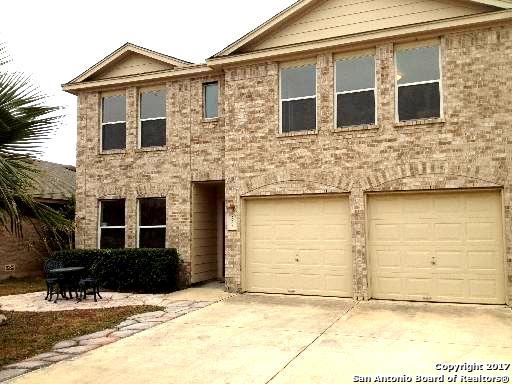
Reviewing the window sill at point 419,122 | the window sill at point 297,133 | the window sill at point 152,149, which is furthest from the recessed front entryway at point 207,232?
the window sill at point 419,122

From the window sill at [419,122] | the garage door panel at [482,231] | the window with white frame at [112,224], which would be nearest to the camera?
the garage door panel at [482,231]

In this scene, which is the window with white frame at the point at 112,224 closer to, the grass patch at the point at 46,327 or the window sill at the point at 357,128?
the grass patch at the point at 46,327

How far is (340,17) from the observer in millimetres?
11969

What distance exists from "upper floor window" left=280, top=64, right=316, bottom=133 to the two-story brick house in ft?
0.12

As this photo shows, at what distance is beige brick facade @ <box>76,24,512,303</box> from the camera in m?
10.4

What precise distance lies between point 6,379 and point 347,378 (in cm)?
413

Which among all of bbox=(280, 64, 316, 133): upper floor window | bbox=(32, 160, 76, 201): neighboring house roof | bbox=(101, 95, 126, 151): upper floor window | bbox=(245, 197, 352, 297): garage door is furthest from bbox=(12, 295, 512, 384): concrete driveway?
bbox=(32, 160, 76, 201): neighboring house roof

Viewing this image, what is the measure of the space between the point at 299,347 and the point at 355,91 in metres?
6.81

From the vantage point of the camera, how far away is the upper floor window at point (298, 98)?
12109mm

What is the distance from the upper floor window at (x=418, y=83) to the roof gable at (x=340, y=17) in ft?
2.48

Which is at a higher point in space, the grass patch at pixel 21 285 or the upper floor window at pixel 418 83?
the upper floor window at pixel 418 83

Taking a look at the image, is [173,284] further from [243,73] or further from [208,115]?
[243,73]

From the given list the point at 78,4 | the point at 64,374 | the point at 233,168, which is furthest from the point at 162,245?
the point at 64,374

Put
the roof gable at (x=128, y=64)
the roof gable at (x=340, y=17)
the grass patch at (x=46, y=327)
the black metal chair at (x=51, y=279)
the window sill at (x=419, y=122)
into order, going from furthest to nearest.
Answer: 1. the roof gable at (x=128, y=64)
2. the black metal chair at (x=51, y=279)
3. the roof gable at (x=340, y=17)
4. the window sill at (x=419, y=122)
5. the grass patch at (x=46, y=327)
